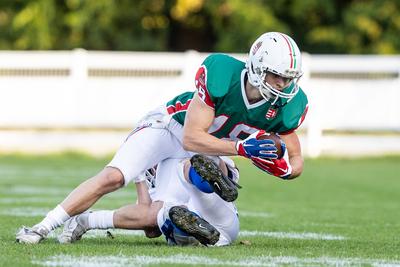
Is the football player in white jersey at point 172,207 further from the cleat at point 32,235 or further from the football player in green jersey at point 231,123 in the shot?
the cleat at point 32,235

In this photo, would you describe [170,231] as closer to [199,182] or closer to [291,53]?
[199,182]

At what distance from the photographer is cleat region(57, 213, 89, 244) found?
232 inches

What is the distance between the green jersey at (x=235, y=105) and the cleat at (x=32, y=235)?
1040 millimetres

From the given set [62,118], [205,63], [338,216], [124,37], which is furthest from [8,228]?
[124,37]

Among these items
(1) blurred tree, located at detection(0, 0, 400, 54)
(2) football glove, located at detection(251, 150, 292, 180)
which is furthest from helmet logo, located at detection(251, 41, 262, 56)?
(1) blurred tree, located at detection(0, 0, 400, 54)

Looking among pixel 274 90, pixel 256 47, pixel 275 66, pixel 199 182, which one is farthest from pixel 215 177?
pixel 256 47

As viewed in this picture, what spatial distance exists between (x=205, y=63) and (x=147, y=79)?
35.0ft

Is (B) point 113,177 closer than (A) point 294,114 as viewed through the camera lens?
Yes

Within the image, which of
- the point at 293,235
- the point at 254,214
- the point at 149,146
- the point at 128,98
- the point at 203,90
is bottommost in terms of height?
the point at 128,98

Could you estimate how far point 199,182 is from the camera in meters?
5.80

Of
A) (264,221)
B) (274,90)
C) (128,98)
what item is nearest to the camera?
(274,90)

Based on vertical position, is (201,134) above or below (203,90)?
below

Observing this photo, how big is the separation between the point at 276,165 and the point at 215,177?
0.33 m

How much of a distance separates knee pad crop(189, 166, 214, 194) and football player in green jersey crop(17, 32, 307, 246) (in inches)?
4.5
